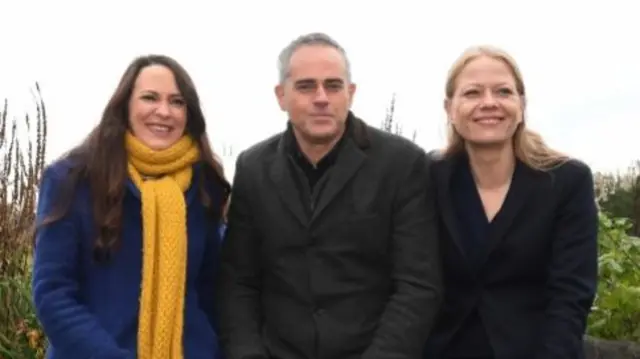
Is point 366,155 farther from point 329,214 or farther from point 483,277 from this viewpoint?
point 483,277

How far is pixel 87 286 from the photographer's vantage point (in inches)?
158

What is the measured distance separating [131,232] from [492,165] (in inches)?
54.3

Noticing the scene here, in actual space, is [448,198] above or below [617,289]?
above

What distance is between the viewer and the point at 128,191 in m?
4.07

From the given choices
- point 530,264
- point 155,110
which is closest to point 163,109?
point 155,110

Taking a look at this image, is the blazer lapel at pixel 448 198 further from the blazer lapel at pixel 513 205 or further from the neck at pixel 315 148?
the neck at pixel 315 148

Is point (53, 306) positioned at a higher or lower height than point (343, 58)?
lower

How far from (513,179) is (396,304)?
65 cm

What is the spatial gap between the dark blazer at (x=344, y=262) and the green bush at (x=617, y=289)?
1758 mm

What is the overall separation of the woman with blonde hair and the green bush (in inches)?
59.5

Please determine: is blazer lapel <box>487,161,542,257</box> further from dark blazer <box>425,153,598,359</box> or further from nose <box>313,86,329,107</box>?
nose <box>313,86,329,107</box>

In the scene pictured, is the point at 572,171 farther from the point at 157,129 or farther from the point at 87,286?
the point at 87,286

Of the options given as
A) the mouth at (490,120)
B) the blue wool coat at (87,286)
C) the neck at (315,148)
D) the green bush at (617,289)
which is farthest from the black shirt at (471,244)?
the green bush at (617,289)

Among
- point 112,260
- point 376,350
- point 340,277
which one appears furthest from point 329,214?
point 112,260
